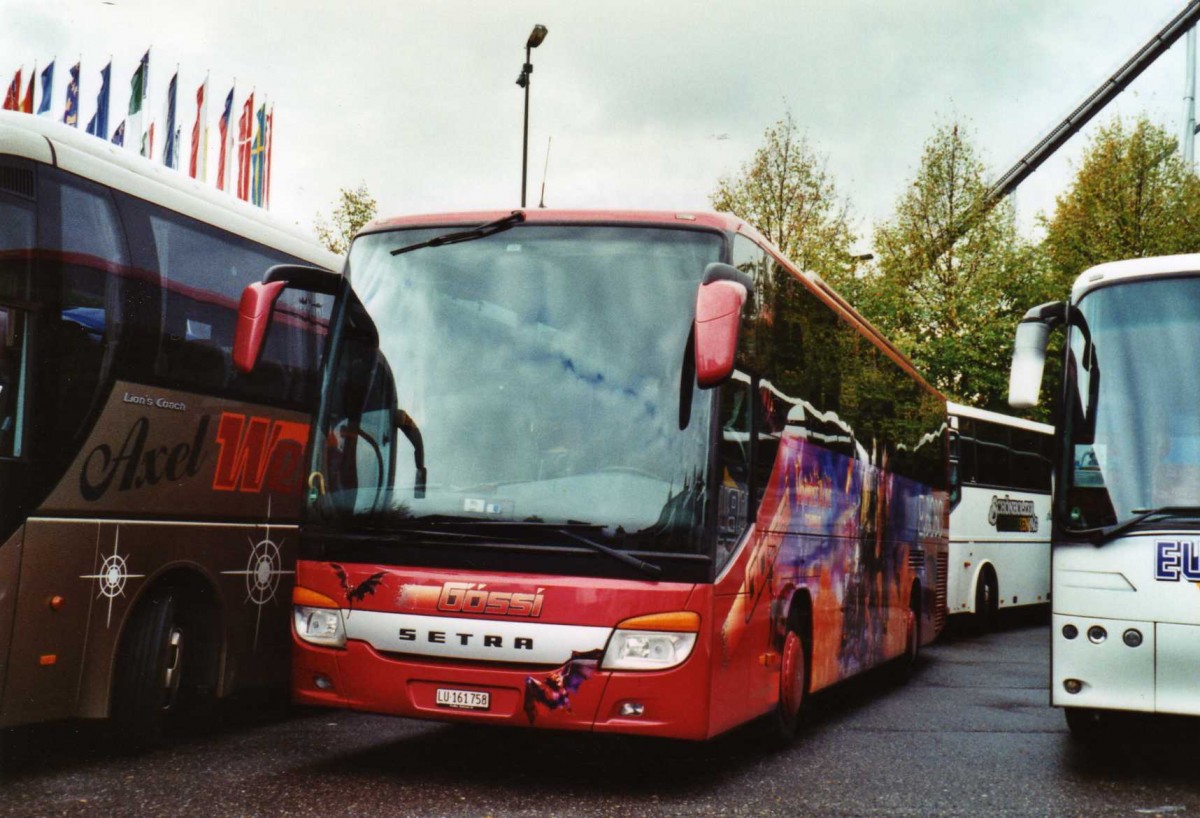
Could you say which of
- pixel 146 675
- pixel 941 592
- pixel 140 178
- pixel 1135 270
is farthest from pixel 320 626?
pixel 941 592

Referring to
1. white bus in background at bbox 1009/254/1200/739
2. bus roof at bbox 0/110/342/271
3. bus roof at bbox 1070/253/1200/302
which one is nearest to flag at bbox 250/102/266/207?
bus roof at bbox 0/110/342/271

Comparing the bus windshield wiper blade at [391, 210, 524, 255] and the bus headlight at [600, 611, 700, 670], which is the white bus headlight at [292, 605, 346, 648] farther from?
the bus windshield wiper blade at [391, 210, 524, 255]

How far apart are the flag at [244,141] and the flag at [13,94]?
603 centimetres

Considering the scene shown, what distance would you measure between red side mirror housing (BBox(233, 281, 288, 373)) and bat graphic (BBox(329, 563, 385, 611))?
1200 millimetres

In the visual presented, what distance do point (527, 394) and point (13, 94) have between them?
3244 cm

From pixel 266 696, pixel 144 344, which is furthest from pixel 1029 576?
pixel 144 344

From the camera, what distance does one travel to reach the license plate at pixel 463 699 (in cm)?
683

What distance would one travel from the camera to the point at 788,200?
31812 millimetres

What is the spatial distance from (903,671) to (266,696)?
6470mm

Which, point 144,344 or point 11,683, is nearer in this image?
point 11,683

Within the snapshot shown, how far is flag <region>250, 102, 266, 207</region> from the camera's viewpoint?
3894cm

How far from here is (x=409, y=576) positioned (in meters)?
7.04

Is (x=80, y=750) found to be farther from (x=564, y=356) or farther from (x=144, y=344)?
(x=564, y=356)

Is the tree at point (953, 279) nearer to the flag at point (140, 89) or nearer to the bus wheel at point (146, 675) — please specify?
the flag at point (140, 89)
